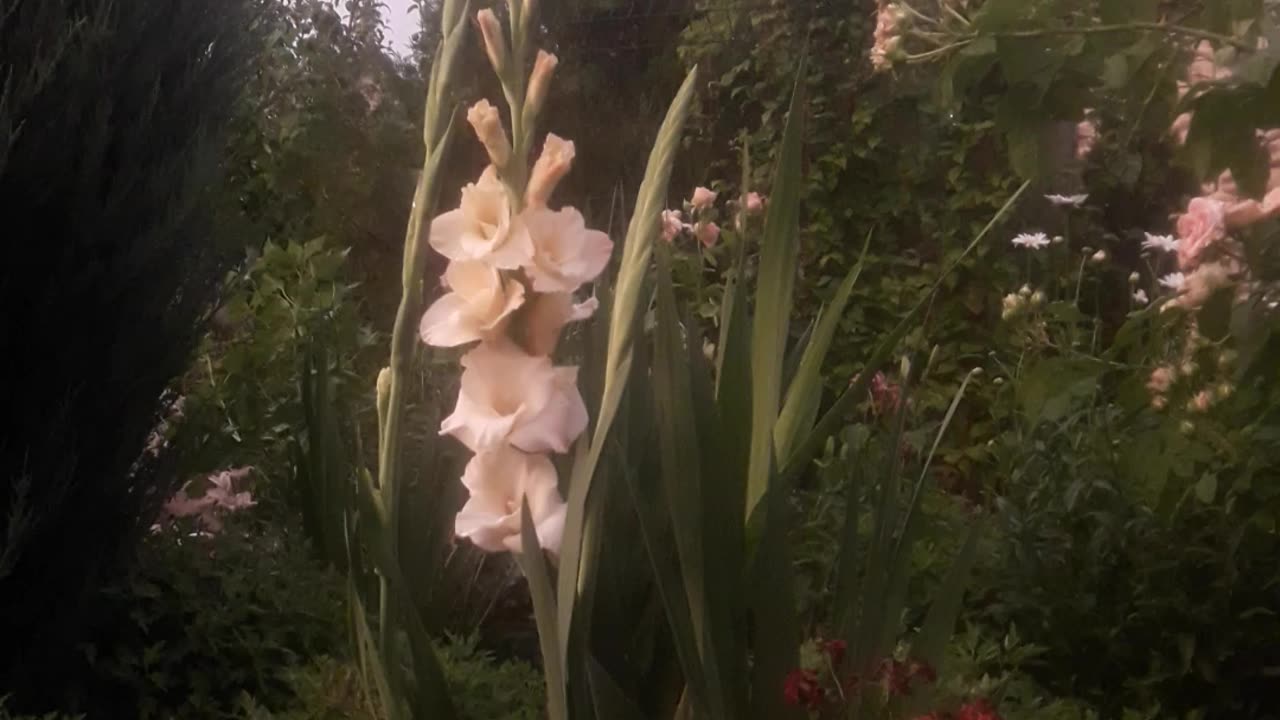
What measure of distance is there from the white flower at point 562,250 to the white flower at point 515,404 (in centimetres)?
8

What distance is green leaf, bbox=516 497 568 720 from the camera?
1.01 metres

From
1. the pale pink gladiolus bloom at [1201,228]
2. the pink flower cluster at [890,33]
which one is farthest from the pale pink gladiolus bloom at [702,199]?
the pale pink gladiolus bloom at [1201,228]

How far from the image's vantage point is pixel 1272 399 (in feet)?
5.98

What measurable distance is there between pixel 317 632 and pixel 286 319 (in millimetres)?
1379

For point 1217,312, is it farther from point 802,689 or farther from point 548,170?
point 548,170

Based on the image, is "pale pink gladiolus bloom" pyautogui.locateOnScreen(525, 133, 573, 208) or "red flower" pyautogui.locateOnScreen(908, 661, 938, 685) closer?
"pale pink gladiolus bloom" pyautogui.locateOnScreen(525, 133, 573, 208)

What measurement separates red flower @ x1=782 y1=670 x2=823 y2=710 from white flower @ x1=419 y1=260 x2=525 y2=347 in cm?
44

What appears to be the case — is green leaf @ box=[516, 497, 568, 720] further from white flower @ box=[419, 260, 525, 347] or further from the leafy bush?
the leafy bush

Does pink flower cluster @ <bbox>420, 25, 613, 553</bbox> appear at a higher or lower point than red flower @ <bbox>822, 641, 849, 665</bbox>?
higher

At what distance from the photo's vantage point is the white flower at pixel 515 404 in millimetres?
1025

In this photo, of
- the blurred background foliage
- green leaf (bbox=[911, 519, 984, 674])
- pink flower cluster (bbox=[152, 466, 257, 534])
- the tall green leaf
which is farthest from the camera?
pink flower cluster (bbox=[152, 466, 257, 534])

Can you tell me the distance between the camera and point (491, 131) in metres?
1.02

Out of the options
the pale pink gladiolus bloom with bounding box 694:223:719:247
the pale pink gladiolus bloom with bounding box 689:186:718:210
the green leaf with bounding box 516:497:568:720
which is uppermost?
the pale pink gladiolus bloom with bounding box 689:186:718:210

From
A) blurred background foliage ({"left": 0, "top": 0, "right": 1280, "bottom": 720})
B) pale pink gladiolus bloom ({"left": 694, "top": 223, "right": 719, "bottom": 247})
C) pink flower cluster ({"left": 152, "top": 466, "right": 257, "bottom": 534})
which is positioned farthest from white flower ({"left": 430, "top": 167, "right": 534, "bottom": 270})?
pale pink gladiolus bloom ({"left": 694, "top": 223, "right": 719, "bottom": 247})
